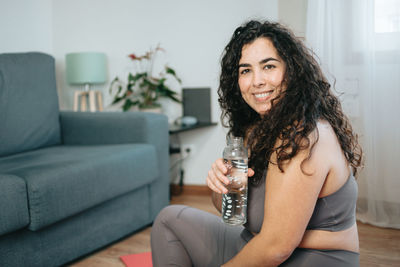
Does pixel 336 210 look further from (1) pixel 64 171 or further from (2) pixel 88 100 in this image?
(2) pixel 88 100

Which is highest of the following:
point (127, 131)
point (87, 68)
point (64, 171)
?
point (87, 68)

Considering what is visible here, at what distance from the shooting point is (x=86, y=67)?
2721 mm

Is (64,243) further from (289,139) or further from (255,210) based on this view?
(289,139)

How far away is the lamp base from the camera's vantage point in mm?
2889

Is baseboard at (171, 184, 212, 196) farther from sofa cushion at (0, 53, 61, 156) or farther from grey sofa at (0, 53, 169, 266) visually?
sofa cushion at (0, 53, 61, 156)

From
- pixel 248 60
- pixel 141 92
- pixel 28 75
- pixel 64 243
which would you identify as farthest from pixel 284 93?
pixel 141 92

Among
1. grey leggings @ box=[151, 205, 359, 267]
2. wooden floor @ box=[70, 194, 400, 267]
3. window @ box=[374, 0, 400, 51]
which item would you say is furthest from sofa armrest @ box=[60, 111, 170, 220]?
window @ box=[374, 0, 400, 51]

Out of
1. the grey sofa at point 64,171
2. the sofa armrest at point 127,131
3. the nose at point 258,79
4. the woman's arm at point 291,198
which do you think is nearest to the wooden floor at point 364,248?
the grey sofa at point 64,171

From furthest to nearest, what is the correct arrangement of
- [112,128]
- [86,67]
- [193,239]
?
[86,67] < [112,128] < [193,239]

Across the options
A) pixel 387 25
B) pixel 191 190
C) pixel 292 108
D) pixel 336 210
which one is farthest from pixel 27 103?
pixel 387 25

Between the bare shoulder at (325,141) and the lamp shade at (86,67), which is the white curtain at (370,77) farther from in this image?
the lamp shade at (86,67)

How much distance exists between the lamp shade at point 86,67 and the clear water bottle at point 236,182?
2032 millimetres

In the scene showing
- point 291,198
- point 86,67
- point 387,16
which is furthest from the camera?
point 86,67

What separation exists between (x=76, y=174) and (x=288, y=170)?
3.57ft
